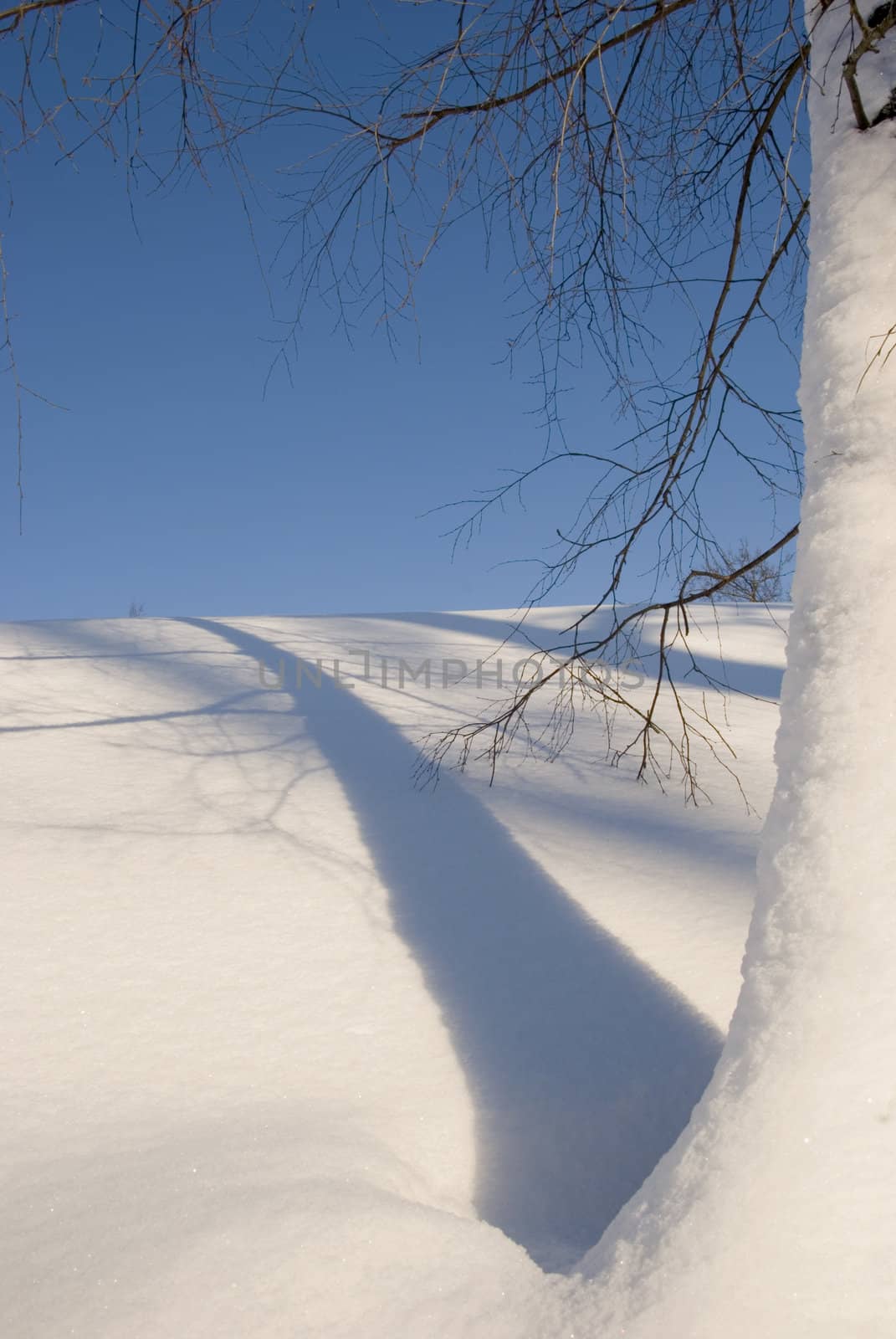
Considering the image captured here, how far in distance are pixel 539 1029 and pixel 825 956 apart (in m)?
1.13

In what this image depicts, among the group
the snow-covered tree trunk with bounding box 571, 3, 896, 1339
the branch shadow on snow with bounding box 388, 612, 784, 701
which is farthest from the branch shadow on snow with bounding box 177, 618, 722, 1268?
the branch shadow on snow with bounding box 388, 612, 784, 701

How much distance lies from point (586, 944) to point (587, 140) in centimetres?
230

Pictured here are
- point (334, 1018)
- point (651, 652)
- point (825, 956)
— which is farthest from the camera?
point (651, 652)

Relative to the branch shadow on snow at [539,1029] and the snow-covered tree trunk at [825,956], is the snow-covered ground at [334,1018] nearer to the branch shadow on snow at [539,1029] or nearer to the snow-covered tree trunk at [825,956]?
the branch shadow on snow at [539,1029]

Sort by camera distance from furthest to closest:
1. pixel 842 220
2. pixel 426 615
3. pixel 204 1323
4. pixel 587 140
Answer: pixel 426 615
pixel 587 140
pixel 842 220
pixel 204 1323

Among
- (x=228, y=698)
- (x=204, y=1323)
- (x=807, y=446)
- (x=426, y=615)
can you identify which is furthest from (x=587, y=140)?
(x=426, y=615)

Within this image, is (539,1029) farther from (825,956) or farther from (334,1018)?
(825,956)

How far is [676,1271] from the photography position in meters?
1.23

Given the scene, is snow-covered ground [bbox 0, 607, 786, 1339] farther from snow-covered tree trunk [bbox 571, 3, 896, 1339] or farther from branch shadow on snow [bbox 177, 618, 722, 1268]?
snow-covered tree trunk [bbox 571, 3, 896, 1339]

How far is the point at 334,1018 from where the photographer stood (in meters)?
2.21

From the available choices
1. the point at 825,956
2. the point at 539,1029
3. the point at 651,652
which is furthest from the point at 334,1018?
the point at 651,652

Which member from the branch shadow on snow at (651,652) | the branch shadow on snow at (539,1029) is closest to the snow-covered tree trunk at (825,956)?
the branch shadow on snow at (539,1029)

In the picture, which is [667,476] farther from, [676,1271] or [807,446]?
[676,1271]

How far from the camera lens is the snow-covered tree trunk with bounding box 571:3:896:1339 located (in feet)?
3.99
